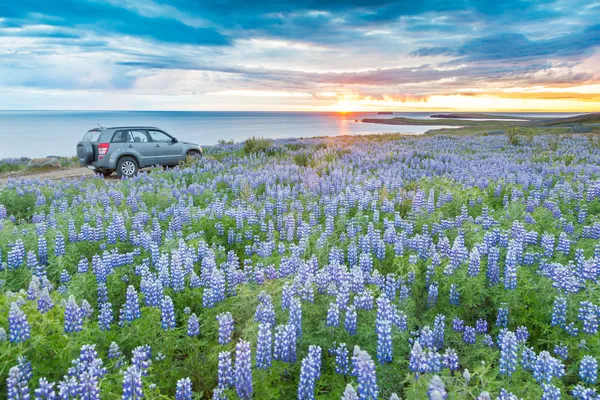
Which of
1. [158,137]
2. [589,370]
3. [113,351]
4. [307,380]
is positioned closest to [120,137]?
[158,137]

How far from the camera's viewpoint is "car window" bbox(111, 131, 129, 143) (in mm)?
18203

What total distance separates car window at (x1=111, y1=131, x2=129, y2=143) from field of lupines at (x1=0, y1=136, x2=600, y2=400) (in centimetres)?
1060

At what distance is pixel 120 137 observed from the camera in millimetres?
18453

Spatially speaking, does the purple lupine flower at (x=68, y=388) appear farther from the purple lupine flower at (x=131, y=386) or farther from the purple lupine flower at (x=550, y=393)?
the purple lupine flower at (x=550, y=393)

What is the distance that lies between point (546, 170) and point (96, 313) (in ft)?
41.1

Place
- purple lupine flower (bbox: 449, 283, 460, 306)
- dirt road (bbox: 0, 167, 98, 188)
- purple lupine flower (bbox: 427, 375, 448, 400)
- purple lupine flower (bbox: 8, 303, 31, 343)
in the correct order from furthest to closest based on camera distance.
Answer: dirt road (bbox: 0, 167, 98, 188)
purple lupine flower (bbox: 449, 283, 460, 306)
purple lupine flower (bbox: 8, 303, 31, 343)
purple lupine flower (bbox: 427, 375, 448, 400)

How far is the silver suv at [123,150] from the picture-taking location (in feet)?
59.0

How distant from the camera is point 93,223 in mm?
8070

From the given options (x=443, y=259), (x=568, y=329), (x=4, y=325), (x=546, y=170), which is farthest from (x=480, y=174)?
(x=4, y=325)

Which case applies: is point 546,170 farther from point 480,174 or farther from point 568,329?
point 568,329

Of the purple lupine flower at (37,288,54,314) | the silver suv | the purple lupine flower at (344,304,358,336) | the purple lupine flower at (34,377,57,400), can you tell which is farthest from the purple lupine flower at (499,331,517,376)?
the silver suv

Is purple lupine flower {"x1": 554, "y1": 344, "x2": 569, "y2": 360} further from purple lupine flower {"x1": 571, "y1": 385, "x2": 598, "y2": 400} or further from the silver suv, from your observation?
the silver suv

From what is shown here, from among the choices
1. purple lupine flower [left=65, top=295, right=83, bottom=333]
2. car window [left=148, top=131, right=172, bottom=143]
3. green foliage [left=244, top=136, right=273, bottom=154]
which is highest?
car window [left=148, top=131, right=172, bottom=143]

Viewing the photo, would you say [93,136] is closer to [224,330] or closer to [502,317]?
[224,330]
